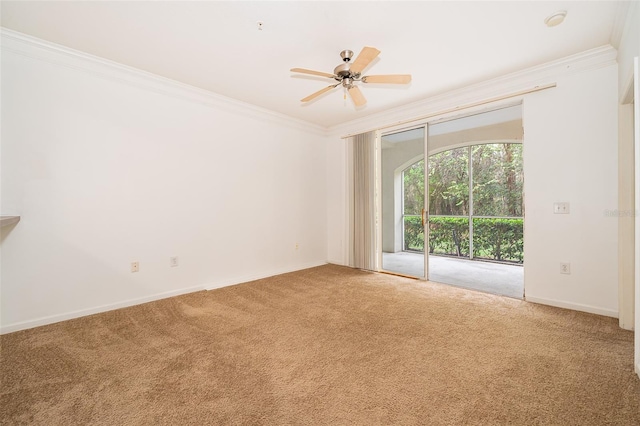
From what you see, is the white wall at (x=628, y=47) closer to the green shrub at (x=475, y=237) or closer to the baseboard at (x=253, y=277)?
the green shrub at (x=475, y=237)

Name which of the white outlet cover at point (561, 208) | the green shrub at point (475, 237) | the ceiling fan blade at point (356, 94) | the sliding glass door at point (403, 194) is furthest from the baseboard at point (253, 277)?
the white outlet cover at point (561, 208)

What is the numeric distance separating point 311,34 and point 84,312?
349 centimetres

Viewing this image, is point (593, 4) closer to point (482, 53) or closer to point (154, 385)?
point (482, 53)

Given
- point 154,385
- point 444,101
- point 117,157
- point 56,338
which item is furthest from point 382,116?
point 56,338

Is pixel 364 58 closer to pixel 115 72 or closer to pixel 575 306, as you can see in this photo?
pixel 115 72

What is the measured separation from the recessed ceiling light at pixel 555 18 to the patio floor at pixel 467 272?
2842 millimetres

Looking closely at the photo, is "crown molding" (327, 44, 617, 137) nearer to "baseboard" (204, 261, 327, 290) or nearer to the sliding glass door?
the sliding glass door

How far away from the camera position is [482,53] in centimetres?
278

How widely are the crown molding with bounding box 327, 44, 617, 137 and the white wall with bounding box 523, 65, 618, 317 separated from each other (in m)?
0.10

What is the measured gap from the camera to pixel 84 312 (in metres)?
2.80

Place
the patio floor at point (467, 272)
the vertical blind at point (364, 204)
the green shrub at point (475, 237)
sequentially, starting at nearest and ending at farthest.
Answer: the patio floor at point (467, 272) → the vertical blind at point (364, 204) → the green shrub at point (475, 237)

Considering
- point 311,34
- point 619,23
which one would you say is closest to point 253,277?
point 311,34

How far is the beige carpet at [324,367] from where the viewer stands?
147cm

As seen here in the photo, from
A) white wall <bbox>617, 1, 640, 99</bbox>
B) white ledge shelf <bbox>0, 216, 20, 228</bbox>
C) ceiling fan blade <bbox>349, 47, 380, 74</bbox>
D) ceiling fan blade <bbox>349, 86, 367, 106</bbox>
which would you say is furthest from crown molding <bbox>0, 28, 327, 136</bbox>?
white wall <bbox>617, 1, 640, 99</bbox>
